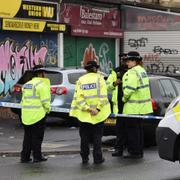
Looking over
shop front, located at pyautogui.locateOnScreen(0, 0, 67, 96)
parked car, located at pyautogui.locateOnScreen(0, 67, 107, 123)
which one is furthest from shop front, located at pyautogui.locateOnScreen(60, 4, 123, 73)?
parked car, located at pyautogui.locateOnScreen(0, 67, 107, 123)

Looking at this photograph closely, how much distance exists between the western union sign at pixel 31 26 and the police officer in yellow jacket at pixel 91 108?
9.44m

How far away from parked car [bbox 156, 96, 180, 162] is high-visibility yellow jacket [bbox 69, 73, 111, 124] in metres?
1.71

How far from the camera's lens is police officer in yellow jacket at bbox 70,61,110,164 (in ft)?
33.1

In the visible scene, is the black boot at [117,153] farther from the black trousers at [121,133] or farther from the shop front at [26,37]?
the shop front at [26,37]

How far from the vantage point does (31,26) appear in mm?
20375

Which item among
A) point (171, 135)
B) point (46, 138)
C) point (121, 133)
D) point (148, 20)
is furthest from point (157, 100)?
point (148, 20)

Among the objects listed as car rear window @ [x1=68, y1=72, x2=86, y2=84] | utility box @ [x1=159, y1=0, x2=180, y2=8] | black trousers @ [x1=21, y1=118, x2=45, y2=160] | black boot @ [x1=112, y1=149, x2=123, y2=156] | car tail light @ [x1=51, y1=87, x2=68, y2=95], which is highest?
utility box @ [x1=159, y1=0, x2=180, y2=8]

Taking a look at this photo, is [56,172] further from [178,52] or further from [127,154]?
[178,52]

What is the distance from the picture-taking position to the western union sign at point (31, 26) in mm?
19297

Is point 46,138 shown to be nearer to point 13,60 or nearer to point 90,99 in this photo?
point 90,99

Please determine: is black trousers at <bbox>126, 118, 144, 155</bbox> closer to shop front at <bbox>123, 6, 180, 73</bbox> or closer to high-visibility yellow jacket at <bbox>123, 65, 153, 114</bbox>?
high-visibility yellow jacket at <bbox>123, 65, 153, 114</bbox>

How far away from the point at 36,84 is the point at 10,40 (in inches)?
385

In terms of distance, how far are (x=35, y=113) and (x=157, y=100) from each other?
3034 mm

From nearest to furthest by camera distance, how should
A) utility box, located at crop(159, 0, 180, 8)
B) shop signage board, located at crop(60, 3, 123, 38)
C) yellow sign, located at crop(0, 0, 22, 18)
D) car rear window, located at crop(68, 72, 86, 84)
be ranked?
car rear window, located at crop(68, 72, 86, 84)
yellow sign, located at crop(0, 0, 22, 18)
shop signage board, located at crop(60, 3, 123, 38)
utility box, located at crop(159, 0, 180, 8)
